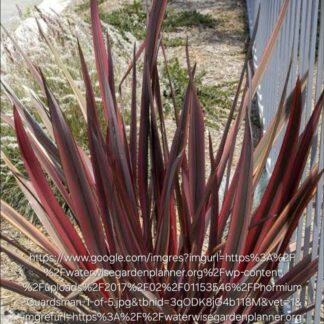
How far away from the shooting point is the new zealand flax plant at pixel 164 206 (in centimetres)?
203

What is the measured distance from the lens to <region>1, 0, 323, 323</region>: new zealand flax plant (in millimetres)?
2031

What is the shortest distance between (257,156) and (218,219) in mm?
292

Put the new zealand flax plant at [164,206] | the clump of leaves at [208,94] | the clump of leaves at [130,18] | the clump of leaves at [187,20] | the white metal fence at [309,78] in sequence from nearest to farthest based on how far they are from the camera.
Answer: the new zealand flax plant at [164,206] → the white metal fence at [309,78] → the clump of leaves at [208,94] → the clump of leaves at [130,18] → the clump of leaves at [187,20]

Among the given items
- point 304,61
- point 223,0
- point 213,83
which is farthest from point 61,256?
point 223,0

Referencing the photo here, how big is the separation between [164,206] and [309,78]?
78 centimetres

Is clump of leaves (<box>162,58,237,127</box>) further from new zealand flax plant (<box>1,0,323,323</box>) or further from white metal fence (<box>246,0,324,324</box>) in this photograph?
new zealand flax plant (<box>1,0,323,323</box>)

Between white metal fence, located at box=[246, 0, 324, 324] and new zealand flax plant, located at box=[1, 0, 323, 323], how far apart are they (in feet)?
0.29

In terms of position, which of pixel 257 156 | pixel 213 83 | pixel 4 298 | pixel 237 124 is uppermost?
pixel 237 124

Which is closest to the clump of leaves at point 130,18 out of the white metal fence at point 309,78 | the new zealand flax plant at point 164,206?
the white metal fence at point 309,78

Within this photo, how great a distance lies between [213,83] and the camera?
5691 millimetres

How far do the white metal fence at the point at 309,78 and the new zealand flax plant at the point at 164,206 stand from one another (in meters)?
0.09

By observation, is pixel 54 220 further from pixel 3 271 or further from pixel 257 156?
pixel 3 271

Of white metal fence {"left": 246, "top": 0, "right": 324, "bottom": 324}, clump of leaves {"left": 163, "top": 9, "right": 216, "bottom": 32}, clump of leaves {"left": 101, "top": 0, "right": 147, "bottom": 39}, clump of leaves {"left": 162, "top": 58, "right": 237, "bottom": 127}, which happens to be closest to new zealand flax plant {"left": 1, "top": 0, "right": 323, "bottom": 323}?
white metal fence {"left": 246, "top": 0, "right": 324, "bottom": 324}

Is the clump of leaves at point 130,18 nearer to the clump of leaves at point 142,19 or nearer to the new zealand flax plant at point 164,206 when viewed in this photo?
the clump of leaves at point 142,19
